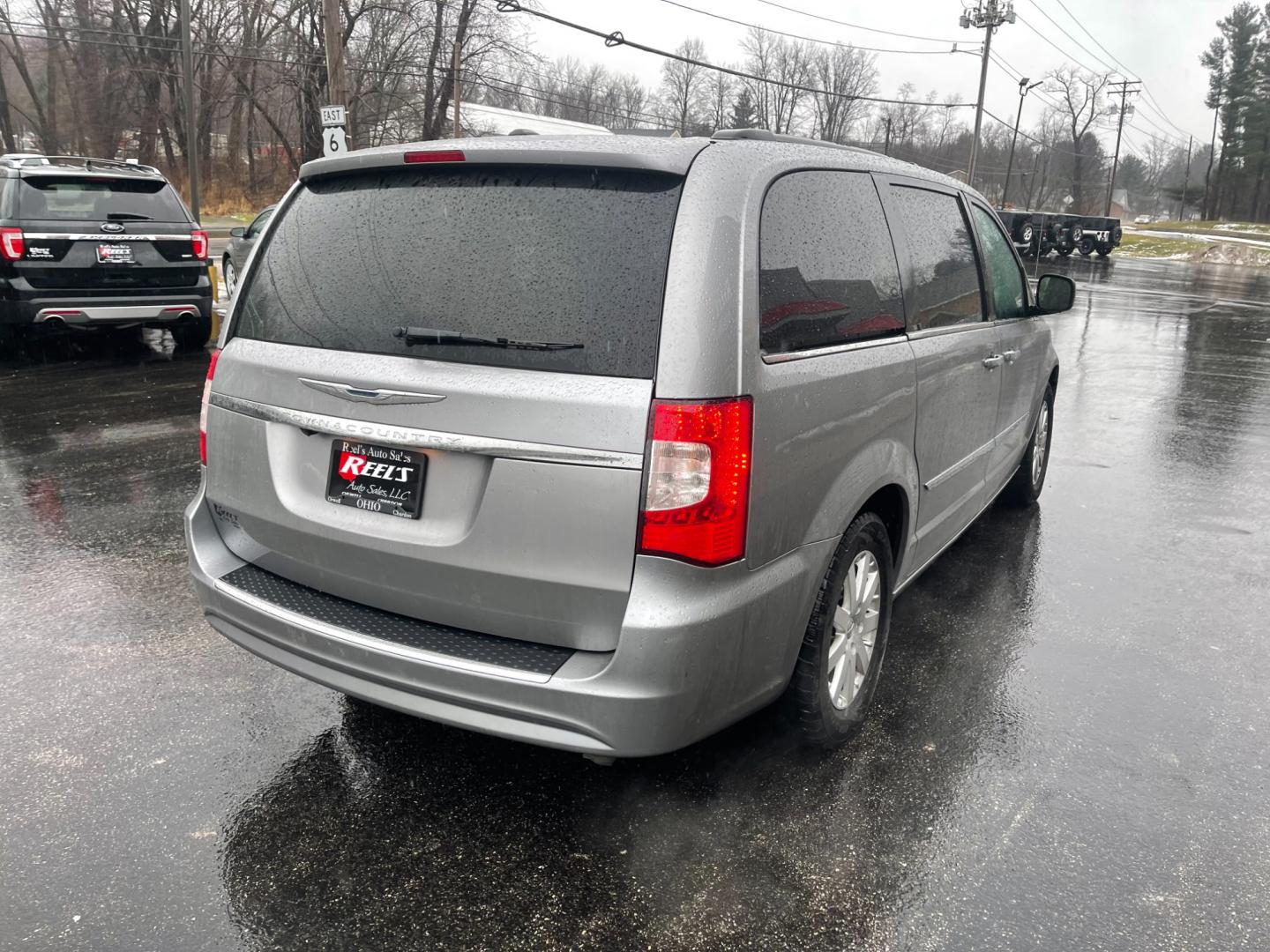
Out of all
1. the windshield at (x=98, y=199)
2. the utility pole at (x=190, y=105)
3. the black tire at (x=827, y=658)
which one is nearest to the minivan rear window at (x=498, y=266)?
the black tire at (x=827, y=658)

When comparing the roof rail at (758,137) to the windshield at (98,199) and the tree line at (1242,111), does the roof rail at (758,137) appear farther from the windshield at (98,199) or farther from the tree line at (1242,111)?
the tree line at (1242,111)

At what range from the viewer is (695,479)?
228cm

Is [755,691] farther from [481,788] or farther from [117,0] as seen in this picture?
[117,0]

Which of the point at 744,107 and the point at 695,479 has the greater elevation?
the point at 744,107

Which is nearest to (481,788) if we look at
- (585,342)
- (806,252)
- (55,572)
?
(585,342)

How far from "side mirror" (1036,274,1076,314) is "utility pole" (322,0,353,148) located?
1206 centimetres

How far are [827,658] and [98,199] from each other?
29.6ft

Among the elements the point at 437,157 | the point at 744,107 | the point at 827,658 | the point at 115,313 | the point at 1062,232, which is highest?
the point at 744,107

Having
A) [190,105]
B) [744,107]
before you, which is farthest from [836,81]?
[190,105]

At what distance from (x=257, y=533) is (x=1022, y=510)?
458cm

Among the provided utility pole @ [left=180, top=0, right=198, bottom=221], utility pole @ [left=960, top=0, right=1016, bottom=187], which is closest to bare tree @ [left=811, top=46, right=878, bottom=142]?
utility pole @ [left=960, top=0, right=1016, bottom=187]

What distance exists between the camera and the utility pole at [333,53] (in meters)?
14.5

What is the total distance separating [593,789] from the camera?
2.90 m

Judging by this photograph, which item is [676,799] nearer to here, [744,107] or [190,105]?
[190,105]
